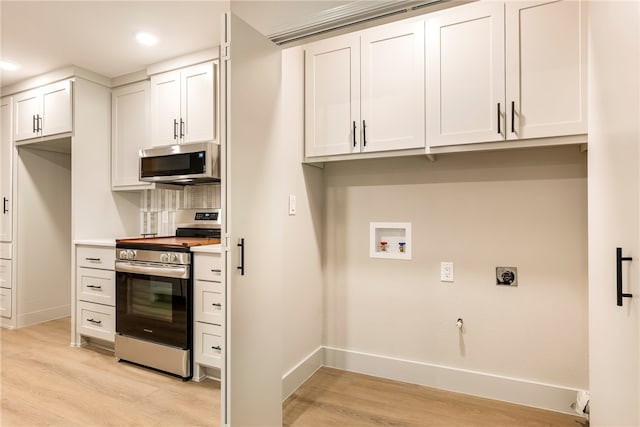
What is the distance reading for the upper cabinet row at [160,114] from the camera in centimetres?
300

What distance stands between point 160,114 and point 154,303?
66.5 inches

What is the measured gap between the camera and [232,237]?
5.17 ft

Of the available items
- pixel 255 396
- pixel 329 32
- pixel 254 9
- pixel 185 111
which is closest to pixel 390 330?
pixel 255 396

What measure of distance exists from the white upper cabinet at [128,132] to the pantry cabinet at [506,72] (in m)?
2.65

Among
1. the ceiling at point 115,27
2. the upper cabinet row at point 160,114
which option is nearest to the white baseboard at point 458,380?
the upper cabinet row at point 160,114

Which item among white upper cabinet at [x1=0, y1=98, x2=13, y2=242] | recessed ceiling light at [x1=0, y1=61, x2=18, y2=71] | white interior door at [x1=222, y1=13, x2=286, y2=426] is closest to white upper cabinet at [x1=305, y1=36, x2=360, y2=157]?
white interior door at [x1=222, y1=13, x2=286, y2=426]

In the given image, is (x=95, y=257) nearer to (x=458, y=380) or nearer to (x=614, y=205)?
(x=458, y=380)

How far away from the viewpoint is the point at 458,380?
2.37m

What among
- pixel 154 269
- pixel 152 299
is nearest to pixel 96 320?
pixel 152 299

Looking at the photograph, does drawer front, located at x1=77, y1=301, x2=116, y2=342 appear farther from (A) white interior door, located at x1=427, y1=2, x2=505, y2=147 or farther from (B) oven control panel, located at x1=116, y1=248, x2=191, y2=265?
(A) white interior door, located at x1=427, y1=2, x2=505, y2=147

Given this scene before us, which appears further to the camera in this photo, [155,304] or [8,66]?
[8,66]

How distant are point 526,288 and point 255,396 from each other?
5.71ft

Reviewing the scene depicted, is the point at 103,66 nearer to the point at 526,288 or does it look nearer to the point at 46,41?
the point at 46,41

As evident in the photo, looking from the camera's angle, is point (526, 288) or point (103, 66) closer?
point (526, 288)
